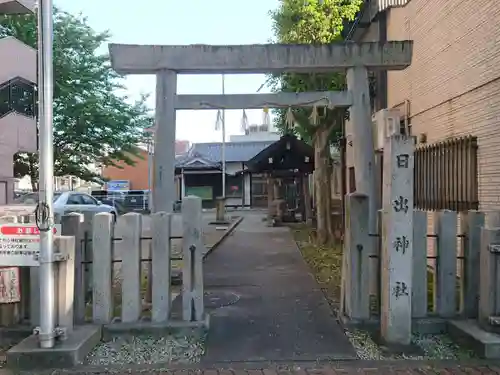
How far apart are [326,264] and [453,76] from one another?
432cm

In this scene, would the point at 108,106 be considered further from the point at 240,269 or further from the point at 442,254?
the point at 442,254

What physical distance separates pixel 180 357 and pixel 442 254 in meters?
3.19

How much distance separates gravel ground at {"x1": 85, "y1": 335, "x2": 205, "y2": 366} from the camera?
5.11 meters

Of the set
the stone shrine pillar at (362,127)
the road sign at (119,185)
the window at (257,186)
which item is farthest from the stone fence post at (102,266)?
the road sign at (119,185)

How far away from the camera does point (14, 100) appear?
11.6m

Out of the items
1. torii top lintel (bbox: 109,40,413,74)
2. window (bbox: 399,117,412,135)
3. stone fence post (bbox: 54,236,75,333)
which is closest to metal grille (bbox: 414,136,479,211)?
window (bbox: 399,117,412,135)

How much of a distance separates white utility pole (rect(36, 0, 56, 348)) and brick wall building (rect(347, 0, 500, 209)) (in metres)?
6.05

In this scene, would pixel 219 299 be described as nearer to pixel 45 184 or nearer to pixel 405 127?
pixel 45 184

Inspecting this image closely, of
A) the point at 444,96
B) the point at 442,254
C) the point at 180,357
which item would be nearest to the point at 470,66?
the point at 444,96

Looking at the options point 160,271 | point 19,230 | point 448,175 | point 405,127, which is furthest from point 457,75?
point 19,230

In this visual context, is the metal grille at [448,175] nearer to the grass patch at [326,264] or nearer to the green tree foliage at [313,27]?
the grass patch at [326,264]

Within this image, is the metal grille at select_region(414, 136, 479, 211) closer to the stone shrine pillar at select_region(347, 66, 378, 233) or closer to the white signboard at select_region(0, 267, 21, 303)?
the stone shrine pillar at select_region(347, 66, 378, 233)

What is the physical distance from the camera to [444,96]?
936 cm

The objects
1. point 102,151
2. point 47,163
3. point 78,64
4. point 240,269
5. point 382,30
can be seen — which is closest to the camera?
point 47,163
